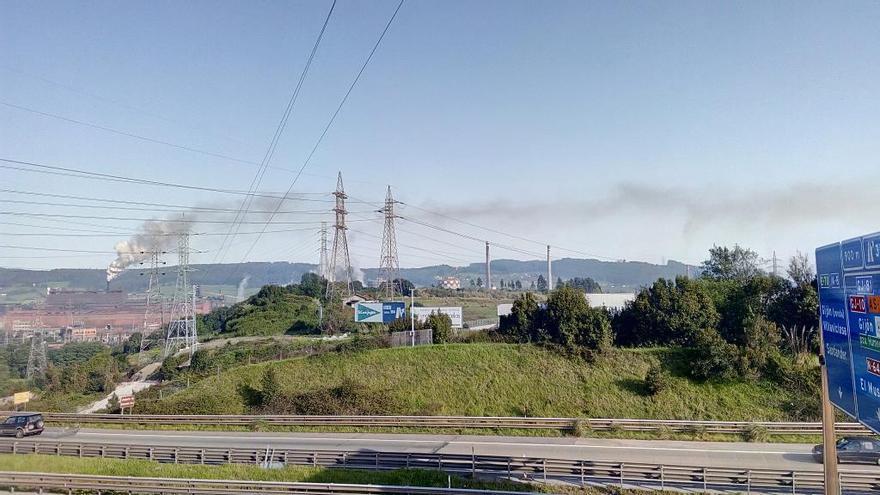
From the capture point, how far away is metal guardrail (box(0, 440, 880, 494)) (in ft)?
61.6

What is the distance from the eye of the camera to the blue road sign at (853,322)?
420 inches

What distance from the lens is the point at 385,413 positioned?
115 feet

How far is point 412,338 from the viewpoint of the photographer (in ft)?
150

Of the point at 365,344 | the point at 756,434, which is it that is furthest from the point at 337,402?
the point at 756,434

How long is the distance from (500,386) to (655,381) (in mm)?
9998

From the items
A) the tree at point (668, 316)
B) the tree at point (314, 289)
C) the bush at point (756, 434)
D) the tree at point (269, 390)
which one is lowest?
the bush at point (756, 434)

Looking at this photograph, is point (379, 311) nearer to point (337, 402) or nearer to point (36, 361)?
point (337, 402)

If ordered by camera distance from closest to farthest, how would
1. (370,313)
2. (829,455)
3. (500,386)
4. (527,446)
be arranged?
(829,455) < (527,446) < (500,386) < (370,313)

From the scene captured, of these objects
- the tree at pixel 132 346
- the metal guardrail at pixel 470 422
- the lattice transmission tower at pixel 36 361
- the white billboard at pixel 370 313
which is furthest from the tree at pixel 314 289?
the metal guardrail at pixel 470 422

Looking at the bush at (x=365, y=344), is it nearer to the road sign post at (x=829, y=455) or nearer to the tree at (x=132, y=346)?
the road sign post at (x=829, y=455)

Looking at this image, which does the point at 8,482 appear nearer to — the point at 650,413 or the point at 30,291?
the point at 650,413

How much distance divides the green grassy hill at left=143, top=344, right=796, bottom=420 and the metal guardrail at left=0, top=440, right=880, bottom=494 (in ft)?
38.7

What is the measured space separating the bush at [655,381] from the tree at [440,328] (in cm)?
1731

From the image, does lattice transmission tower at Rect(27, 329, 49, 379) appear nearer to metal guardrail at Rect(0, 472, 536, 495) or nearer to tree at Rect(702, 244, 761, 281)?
metal guardrail at Rect(0, 472, 536, 495)
